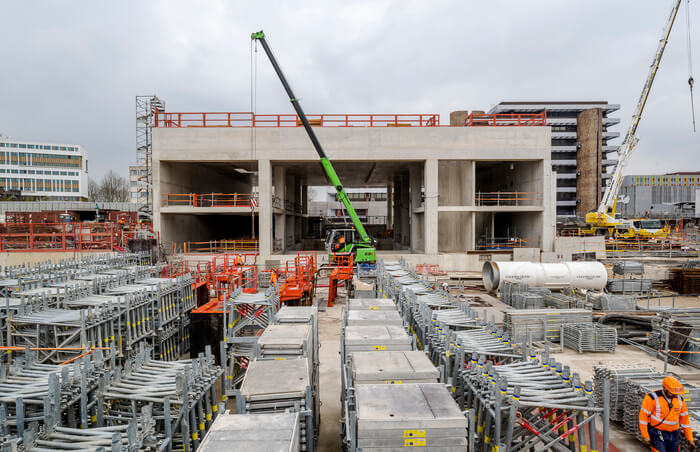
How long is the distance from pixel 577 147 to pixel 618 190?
39995mm

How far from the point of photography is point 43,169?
97.8m

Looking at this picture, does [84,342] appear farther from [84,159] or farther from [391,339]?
[84,159]

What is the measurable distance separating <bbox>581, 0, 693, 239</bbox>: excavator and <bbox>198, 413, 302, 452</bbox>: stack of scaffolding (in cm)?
4206

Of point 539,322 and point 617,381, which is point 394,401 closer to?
point 617,381

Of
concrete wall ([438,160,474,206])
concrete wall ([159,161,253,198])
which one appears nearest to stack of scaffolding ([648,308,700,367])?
concrete wall ([438,160,474,206])

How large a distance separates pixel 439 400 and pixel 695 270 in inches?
1004

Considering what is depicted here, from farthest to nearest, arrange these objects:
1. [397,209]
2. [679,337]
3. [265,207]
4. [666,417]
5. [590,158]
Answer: [590,158]
[397,209]
[265,207]
[679,337]
[666,417]

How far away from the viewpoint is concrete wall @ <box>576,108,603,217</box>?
63.7 metres

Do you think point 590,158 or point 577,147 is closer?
point 590,158

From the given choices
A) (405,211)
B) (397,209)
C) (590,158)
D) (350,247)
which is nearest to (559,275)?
(350,247)

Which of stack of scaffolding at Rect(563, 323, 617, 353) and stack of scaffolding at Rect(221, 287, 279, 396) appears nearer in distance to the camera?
stack of scaffolding at Rect(221, 287, 279, 396)

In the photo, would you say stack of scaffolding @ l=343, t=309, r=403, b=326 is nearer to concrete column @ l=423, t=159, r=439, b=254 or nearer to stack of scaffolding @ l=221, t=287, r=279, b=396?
stack of scaffolding @ l=221, t=287, r=279, b=396

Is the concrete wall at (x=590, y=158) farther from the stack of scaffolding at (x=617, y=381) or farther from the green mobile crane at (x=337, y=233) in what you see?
the stack of scaffolding at (x=617, y=381)

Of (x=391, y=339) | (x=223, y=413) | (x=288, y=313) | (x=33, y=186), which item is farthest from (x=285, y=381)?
(x=33, y=186)
